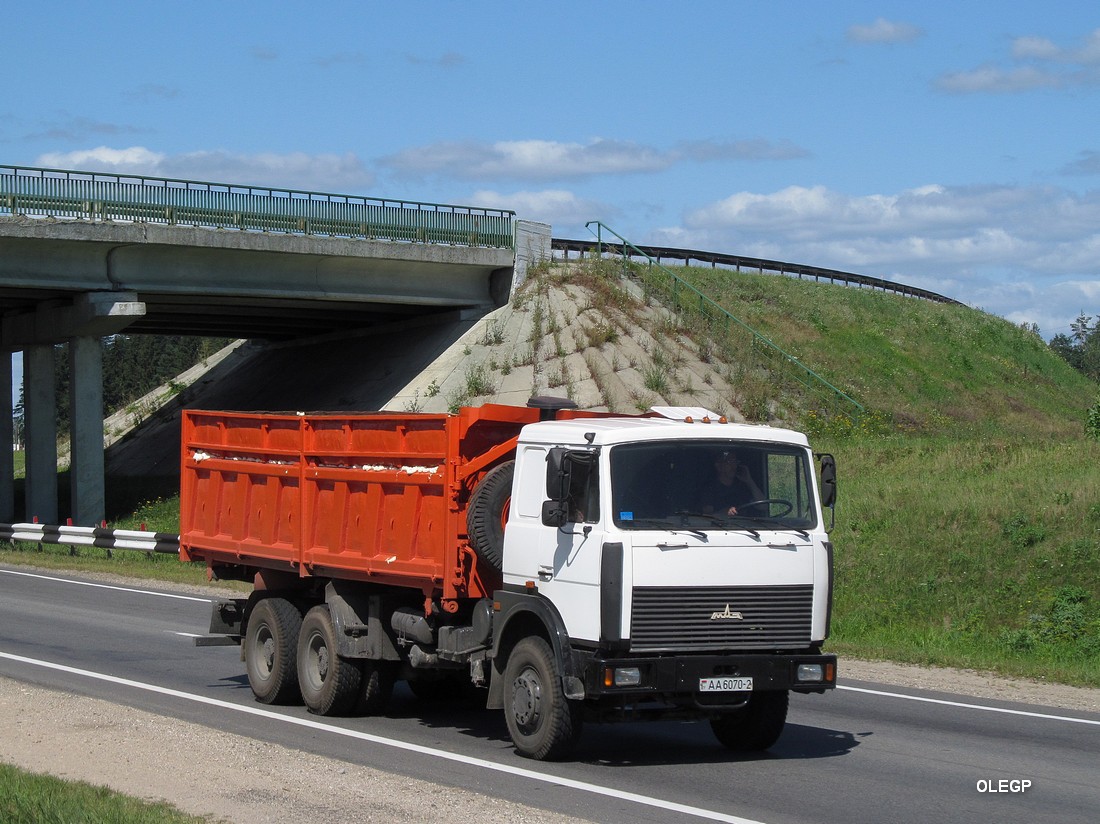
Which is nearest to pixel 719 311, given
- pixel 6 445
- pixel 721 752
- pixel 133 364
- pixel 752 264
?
pixel 752 264

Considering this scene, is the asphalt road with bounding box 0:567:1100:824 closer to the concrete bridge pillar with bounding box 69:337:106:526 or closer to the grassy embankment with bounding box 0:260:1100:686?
the grassy embankment with bounding box 0:260:1100:686

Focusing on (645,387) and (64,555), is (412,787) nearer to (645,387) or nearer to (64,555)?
(64,555)

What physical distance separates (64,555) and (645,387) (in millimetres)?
14961

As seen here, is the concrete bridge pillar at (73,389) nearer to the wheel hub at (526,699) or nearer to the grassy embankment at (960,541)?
the grassy embankment at (960,541)

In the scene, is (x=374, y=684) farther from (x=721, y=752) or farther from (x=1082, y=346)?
(x=1082, y=346)

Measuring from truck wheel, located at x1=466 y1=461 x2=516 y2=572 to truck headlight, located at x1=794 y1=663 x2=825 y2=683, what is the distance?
7.52 feet

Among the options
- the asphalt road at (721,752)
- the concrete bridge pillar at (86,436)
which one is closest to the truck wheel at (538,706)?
the asphalt road at (721,752)

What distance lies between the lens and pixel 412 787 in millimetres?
8562

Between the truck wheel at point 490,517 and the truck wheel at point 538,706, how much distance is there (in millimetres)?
781

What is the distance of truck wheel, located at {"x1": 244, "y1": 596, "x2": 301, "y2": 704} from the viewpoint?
12.3 meters

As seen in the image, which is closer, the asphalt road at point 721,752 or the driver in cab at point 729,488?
the asphalt road at point 721,752

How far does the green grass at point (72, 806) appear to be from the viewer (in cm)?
729

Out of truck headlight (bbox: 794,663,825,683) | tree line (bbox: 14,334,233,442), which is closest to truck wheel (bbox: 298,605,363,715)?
truck headlight (bbox: 794,663,825,683)

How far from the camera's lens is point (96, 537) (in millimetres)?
29703
